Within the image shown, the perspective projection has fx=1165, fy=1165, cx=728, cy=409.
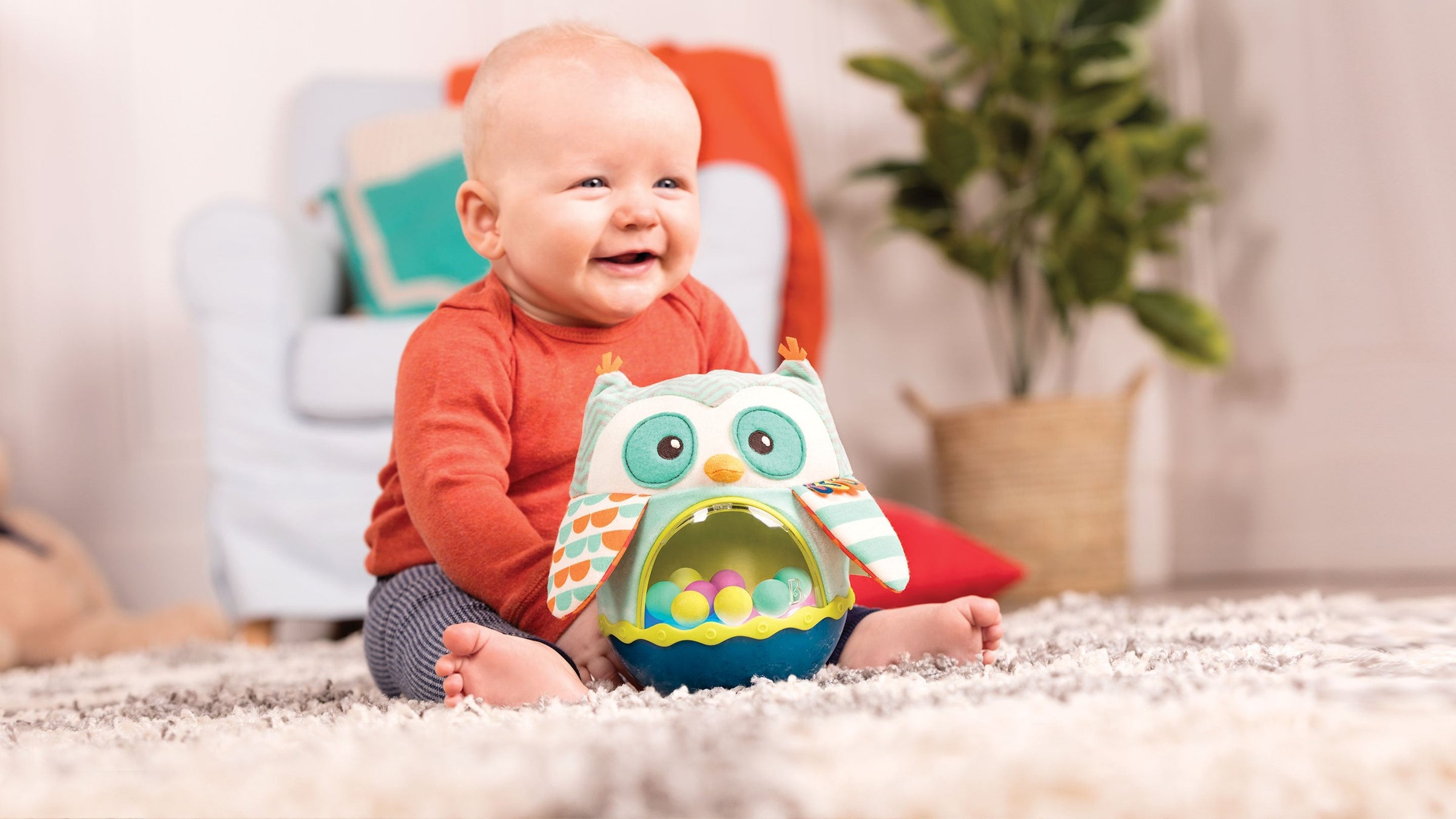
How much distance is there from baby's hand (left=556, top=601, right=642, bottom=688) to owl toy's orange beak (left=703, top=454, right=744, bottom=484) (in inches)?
5.3

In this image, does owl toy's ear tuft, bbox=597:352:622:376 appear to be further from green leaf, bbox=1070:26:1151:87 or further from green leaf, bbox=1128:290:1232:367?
green leaf, bbox=1070:26:1151:87

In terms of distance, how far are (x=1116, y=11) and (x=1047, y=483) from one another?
891 millimetres

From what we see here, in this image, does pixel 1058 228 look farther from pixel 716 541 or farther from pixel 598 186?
pixel 716 541

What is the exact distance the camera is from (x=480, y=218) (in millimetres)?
805

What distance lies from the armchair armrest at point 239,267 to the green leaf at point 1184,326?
55.5 inches

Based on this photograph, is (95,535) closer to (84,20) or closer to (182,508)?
(182,508)

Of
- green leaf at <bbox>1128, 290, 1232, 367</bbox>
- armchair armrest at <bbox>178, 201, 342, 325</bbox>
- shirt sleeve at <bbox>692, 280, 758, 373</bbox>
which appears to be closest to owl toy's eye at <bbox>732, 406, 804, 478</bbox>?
shirt sleeve at <bbox>692, 280, 758, 373</bbox>

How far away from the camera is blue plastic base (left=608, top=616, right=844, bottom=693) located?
63cm

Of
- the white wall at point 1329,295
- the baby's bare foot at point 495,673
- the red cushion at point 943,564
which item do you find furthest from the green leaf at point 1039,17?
the baby's bare foot at point 495,673

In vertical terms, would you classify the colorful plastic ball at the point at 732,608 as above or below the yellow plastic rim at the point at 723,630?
above

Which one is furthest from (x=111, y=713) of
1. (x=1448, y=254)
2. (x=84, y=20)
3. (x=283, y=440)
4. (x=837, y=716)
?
(x=84, y=20)

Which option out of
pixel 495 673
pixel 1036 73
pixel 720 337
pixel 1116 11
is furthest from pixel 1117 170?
pixel 495 673

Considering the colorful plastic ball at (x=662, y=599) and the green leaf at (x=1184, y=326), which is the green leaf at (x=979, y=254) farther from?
the colorful plastic ball at (x=662, y=599)

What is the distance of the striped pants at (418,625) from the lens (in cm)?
73
